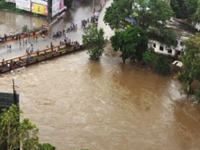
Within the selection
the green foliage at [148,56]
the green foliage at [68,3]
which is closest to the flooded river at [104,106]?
the green foliage at [148,56]

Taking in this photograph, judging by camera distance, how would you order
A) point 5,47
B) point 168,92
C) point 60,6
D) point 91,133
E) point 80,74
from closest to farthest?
1. point 91,133
2. point 168,92
3. point 80,74
4. point 5,47
5. point 60,6

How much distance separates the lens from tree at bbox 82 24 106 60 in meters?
42.3

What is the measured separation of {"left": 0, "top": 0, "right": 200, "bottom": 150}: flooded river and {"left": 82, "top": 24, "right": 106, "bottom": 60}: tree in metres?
1.22


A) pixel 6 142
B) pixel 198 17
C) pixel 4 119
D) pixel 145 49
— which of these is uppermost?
pixel 198 17

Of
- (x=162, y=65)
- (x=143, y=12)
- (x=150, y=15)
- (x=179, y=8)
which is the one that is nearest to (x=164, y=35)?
(x=150, y=15)

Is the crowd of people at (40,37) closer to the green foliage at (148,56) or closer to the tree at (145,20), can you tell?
the tree at (145,20)

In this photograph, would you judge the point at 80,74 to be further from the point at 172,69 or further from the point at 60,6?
the point at 60,6

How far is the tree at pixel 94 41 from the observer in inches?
1665

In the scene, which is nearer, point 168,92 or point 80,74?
point 168,92

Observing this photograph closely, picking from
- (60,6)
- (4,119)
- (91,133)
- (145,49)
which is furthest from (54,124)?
(60,6)

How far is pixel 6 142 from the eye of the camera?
19.2 m

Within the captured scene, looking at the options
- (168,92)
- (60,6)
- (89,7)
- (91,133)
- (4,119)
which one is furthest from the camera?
(89,7)

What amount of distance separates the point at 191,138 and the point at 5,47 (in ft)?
85.8

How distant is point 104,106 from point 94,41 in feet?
35.8
